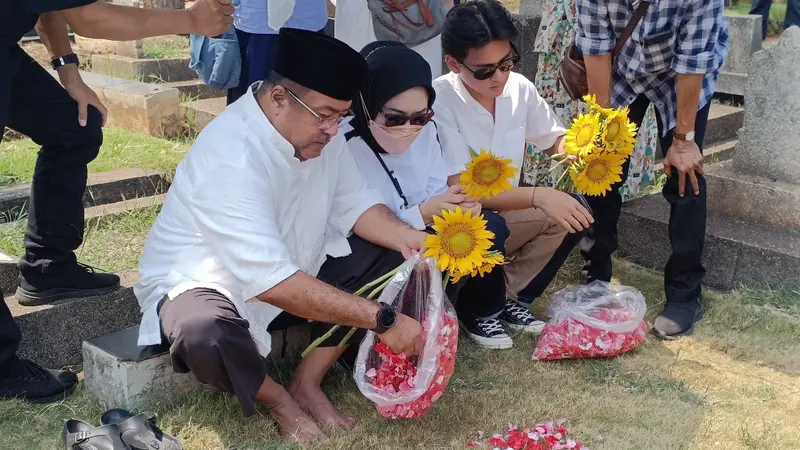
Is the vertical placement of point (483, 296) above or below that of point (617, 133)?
below

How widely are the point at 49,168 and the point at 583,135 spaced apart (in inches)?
72.7

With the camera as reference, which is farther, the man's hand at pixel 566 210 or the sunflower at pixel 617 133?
the man's hand at pixel 566 210

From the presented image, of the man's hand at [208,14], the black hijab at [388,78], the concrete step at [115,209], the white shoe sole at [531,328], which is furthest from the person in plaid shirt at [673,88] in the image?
the concrete step at [115,209]

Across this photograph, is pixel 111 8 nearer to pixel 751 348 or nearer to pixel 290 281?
pixel 290 281

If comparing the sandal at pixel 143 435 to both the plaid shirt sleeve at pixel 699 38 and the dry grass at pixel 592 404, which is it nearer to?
the dry grass at pixel 592 404

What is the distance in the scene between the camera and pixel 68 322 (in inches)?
124

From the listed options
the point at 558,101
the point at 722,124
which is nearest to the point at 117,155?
the point at 558,101

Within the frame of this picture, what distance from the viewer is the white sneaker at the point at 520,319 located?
11.8 feet

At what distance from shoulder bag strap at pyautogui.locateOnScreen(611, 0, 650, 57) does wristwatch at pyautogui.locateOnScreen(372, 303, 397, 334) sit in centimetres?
169

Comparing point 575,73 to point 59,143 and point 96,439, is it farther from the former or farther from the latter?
point 96,439

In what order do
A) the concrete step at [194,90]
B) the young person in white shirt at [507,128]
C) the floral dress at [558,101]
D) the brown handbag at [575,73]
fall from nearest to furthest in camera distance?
the young person in white shirt at [507,128]
the brown handbag at [575,73]
the floral dress at [558,101]
the concrete step at [194,90]

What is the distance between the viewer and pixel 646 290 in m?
4.07

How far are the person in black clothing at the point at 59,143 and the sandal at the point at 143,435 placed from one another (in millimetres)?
499

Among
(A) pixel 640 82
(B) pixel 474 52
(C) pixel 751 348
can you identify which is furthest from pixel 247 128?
(C) pixel 751 348
